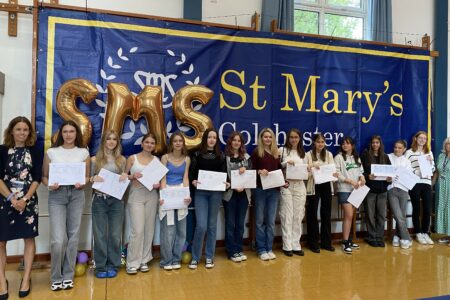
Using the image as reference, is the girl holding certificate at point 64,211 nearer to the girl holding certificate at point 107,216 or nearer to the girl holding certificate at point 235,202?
the girl holding certificate at point 107,216

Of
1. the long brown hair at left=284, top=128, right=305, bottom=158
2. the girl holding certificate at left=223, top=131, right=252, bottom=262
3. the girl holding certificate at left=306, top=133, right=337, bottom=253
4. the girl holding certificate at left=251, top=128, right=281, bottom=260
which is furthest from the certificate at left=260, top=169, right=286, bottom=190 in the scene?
the girl holding certificate at left=306, top=133, right=337, bottom=253

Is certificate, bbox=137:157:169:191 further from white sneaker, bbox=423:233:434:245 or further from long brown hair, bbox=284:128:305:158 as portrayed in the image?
white sneaker, bbox=423:233:434:245

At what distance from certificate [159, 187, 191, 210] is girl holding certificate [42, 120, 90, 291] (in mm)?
702

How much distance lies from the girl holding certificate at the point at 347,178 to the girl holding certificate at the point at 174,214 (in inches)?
72.4

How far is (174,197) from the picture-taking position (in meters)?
3.21

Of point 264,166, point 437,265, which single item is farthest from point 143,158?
point 437,265

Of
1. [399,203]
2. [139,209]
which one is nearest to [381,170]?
[399,203]

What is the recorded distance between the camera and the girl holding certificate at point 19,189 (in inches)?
100

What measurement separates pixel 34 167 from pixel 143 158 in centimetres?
90

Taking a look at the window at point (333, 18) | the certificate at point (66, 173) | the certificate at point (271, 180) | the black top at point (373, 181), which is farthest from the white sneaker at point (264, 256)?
the window at point (333, 18)

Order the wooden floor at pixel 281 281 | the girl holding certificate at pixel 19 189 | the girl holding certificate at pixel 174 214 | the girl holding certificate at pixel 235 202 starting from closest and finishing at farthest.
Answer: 1. the girl holding certificate at pixel 19 189
2. the wooden floor at pixel 281 281
3. the girl holding certificate at pixel 174 214
4. the girl holding certificate at pixel 235 202

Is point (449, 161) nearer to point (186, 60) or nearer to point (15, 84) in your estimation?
point (186, 60)

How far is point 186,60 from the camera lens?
3742mm

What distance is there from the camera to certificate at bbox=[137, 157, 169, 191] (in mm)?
3100
